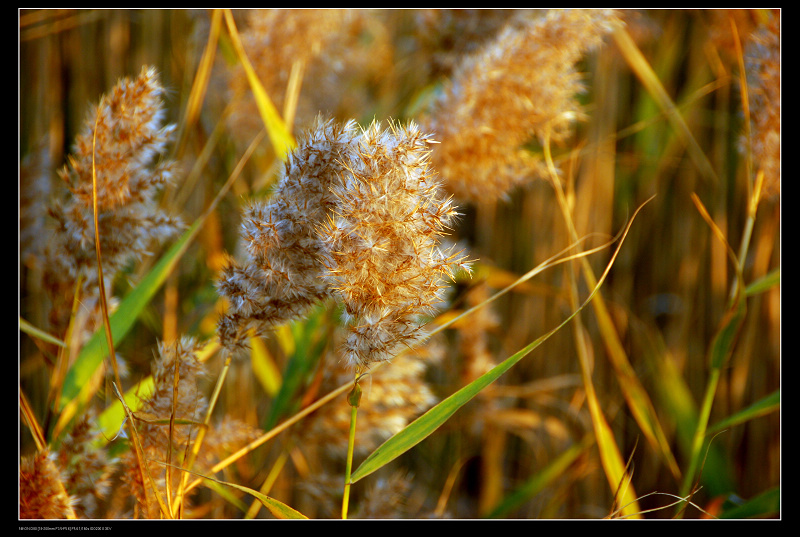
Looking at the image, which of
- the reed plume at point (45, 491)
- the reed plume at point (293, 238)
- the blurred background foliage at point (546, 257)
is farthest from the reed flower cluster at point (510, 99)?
the reed plume at point (45, 491)

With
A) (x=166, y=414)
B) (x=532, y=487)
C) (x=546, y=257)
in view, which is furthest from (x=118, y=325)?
(x=546, y=257)

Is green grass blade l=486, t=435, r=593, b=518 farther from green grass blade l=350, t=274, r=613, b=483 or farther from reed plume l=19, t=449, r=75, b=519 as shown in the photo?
reed plume l=19, t=449, r=75, b=519

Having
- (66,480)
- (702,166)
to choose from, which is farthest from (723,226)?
(66,480)

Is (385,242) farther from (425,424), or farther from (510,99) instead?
(510,99)

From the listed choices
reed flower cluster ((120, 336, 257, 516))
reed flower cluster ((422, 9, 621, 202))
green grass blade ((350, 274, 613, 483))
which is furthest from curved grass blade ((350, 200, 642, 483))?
reed flower cluster ((422, 9, 621, 202))

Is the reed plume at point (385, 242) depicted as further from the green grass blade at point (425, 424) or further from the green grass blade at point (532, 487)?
the green grass blade at point (532, 487)
